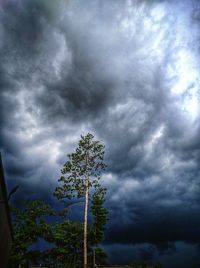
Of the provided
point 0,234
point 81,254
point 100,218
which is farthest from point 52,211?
point 0,234

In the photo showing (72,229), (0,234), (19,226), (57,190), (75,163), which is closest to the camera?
(0,234)

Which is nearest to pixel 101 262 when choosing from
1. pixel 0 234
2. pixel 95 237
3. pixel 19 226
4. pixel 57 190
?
pixel 95 237

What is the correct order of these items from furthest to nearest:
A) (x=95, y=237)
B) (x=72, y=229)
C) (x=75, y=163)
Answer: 1. (x=72, y=229)
2. (x=95, y=237)
3. (x=75, y=163)

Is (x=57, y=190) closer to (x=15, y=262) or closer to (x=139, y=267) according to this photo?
(x=15, y=262)

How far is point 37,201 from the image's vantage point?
49.6 meters

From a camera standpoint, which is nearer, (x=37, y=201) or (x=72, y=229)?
(x=37, y=201)

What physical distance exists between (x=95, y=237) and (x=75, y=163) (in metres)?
27.3

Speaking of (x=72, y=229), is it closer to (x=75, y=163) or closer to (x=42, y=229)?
(x=42, y=229)

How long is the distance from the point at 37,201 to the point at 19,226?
5.79m

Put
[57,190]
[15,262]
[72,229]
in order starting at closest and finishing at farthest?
[57,190], [15,262], [72,229]

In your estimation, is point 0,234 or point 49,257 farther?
point 49,257

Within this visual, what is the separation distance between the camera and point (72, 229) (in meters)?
55.4

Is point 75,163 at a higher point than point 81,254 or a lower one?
higher

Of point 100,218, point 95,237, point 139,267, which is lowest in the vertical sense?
point 139,267
